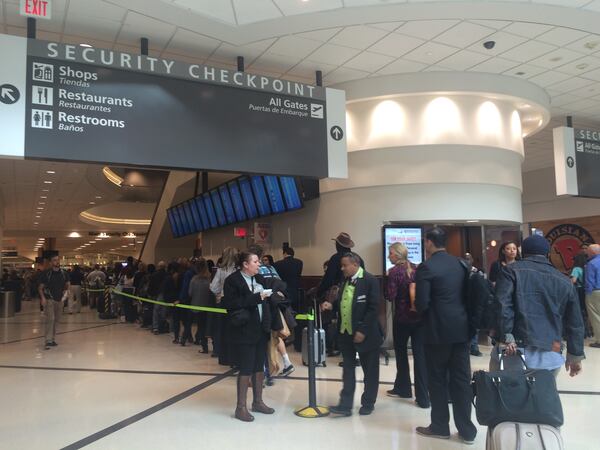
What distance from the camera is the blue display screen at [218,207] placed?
1154cm

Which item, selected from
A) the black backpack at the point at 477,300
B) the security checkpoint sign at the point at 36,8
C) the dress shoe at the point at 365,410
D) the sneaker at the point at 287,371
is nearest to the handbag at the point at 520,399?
the black backpack at the point at 477,300

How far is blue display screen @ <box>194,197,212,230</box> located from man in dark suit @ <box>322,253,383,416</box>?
28.2ft

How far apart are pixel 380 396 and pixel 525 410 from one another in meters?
2.41

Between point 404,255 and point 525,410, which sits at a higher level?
point 404,255

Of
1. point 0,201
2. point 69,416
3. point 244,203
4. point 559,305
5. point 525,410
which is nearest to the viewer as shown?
point 525,410

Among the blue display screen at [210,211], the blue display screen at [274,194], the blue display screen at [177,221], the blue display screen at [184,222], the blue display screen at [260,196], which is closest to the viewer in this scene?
the blue display screen at [274,194]

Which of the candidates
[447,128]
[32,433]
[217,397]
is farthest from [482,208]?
[32,433]

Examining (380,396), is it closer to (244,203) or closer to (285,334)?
(285,334)

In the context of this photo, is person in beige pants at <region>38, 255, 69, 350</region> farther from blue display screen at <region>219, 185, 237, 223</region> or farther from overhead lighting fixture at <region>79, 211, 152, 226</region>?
overhead lighting fixture at <region>79, 211, 152, 226</region>

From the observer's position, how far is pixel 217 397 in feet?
16.2

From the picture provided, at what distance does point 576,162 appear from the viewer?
8.41 meters

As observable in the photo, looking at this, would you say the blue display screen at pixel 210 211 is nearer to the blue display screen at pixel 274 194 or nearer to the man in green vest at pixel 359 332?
the blue display screen at pixel 274 194

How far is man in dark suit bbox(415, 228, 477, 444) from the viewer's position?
3.64 m

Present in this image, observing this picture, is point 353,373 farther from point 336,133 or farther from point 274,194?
point 274,194
